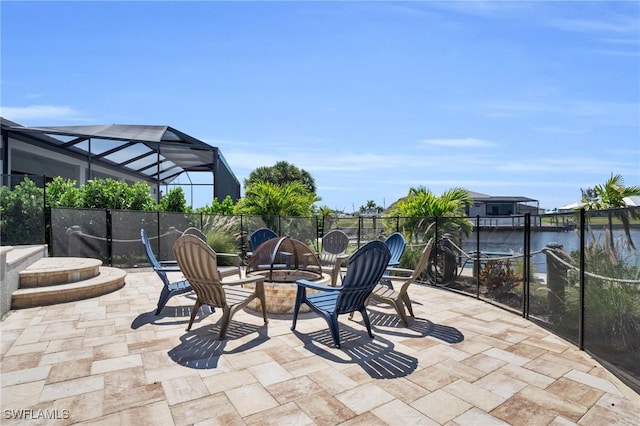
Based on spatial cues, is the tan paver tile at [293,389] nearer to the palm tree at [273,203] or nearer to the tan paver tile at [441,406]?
the tan paver tile at [441,406]

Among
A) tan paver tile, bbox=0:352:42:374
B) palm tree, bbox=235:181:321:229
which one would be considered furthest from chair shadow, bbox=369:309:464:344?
palm tree, bbox=235:181:321:229

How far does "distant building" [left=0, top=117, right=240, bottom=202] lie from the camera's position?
38.7 ft

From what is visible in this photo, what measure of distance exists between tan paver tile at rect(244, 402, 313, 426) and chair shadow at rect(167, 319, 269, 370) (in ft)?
2.98

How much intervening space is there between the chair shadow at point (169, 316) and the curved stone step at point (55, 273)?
6.43 ft

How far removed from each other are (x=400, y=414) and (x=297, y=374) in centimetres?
90

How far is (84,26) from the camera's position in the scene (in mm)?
6051

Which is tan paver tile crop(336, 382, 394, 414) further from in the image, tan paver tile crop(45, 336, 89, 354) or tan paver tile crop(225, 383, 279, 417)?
tan paver tile crop(45, 336, 89, 354)

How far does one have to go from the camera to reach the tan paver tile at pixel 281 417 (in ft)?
6.98

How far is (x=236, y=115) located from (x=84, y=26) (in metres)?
4.93

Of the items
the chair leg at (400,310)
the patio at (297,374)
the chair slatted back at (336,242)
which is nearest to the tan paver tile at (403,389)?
the patio at (297,374)

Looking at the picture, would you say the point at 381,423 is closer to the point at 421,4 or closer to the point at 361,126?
the point at 421,4

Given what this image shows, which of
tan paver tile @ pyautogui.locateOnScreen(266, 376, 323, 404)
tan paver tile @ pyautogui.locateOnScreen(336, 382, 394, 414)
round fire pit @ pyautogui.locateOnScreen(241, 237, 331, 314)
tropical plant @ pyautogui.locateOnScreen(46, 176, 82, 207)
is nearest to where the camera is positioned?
tan paver tile @ pyautogui.locateOnScreen(336, 382, 394, 414)

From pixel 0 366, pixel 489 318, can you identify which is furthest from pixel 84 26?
pixel 489 318

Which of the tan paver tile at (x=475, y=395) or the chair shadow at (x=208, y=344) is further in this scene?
the chair shadow at (x=208, y=344)
